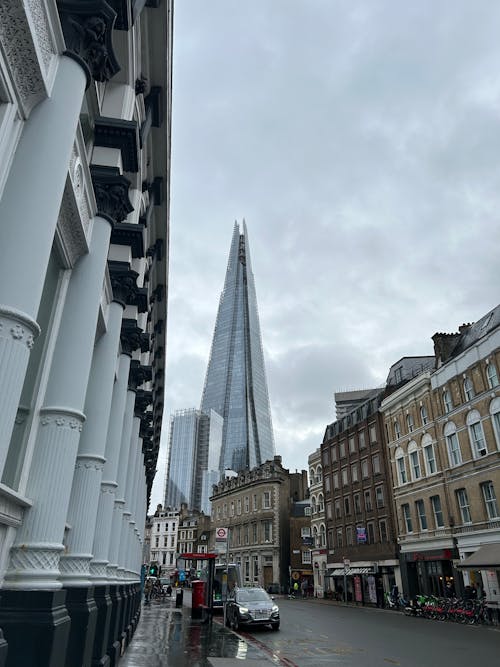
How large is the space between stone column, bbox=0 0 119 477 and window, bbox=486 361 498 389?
27.6 metres

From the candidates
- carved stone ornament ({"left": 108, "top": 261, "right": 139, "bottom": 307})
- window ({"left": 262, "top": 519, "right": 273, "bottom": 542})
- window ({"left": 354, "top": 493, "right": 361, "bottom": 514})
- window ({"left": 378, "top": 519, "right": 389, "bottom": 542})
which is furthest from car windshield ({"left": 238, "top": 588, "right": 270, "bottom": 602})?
window ({"left": 262, "top": 519, "right": 273, "bottom": 542})

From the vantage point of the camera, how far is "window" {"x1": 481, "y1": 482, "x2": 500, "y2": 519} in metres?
27.9

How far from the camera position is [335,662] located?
510 inches

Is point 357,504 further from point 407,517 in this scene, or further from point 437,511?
point 437,511

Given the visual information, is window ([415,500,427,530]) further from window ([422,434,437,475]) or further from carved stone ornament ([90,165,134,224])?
carved stone ornament ([90,165,134,224])

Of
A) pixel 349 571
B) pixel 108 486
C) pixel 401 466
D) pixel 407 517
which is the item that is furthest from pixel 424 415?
pixel 108 486

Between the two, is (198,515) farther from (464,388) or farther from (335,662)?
(335,662)

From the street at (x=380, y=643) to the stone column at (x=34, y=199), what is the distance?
11444 millimetres

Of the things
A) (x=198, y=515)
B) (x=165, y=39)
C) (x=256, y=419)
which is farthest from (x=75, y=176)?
(x=256, y=419)

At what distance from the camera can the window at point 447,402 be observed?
33.1 metres

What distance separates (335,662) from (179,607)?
2760 centimetres

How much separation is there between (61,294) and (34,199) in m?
2.79

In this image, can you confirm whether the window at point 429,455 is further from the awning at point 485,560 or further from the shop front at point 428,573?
the awning at point 485,560

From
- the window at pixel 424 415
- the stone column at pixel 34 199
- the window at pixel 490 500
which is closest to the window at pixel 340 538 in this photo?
the window at pixel 424 415
